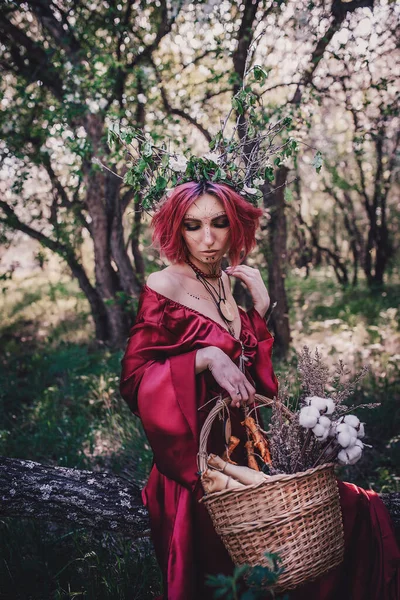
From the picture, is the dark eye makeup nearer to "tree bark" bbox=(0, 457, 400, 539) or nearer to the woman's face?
the woman's face

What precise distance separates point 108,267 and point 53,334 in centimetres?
210

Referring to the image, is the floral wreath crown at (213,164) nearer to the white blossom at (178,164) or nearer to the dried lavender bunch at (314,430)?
the white blossom at (178,164)

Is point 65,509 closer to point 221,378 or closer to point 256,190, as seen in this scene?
point 221,378

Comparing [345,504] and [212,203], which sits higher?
[212,203]

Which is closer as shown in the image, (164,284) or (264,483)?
(264,483)

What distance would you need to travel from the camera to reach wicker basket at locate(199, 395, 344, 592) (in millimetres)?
1495

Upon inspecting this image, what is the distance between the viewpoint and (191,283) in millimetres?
2125

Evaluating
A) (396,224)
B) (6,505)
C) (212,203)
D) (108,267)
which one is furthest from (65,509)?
(396,224)

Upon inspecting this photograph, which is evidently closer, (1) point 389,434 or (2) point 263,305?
(2) point 263,305

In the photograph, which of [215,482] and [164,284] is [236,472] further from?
[164,284]

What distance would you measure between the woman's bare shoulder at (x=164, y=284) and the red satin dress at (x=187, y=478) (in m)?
0.02

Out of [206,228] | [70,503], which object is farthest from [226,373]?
[70,503]

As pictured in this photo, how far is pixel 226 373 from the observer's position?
180 cm

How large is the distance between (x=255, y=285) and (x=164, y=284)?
0.50 metres
